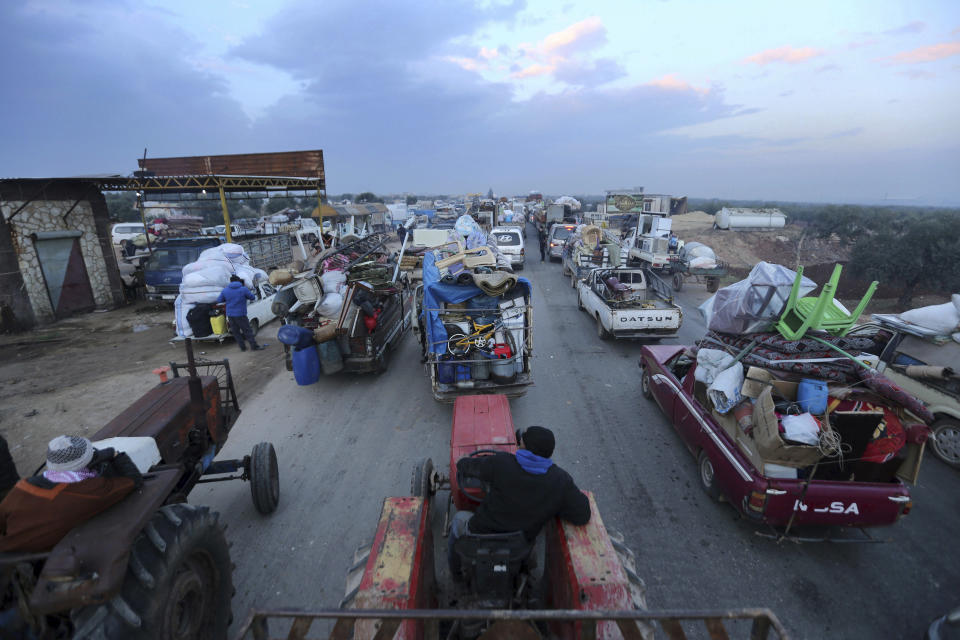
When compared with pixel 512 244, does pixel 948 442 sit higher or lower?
lower

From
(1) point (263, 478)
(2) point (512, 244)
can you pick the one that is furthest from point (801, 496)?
(2) point (512, 244)

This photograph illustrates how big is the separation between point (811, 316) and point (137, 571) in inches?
252

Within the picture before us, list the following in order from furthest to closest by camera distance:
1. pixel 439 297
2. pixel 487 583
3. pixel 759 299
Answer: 1. pixel 439 297
2. pixel 759 299
3. pixel 487 583

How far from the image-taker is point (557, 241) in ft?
75.2

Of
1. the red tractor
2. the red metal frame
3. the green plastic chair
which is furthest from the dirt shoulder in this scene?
the green plastic chair

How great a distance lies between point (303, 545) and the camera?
445 cm

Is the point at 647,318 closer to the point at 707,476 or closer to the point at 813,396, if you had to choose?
the point at 707,476

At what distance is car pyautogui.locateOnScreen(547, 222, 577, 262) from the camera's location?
897 inches

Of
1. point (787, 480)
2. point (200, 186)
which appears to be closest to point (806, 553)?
point (787, 480)

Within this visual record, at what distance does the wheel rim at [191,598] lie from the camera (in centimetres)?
281

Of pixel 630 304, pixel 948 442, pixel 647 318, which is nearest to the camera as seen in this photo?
pixel 948 442

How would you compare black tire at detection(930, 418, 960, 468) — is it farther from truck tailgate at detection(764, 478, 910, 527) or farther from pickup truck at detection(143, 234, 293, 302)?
pickup truck at detection(143, 234, 293, 302)

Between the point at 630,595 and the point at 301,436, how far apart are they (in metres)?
5.32

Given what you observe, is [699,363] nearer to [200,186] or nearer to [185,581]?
[185,581]
